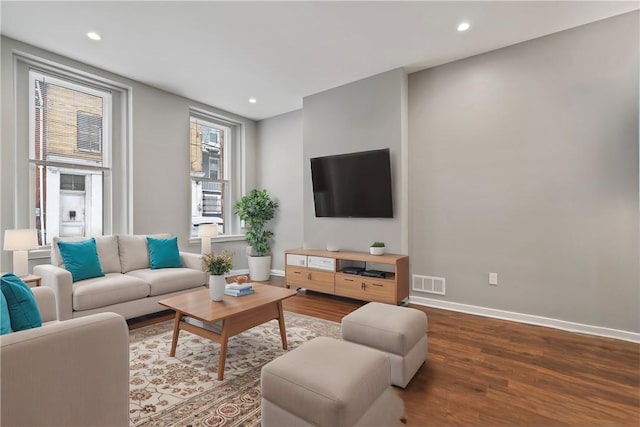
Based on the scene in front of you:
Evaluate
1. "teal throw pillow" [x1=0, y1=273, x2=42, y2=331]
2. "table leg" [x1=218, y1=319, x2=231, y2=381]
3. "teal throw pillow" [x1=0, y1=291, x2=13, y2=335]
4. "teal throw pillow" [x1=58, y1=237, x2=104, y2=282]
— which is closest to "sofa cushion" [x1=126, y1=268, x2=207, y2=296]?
"teal throw pillow" [x1=58, y1=237, x2=104, y2=282]

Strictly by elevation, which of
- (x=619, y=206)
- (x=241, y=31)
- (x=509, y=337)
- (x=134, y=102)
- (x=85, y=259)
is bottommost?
(x=509, y=337)

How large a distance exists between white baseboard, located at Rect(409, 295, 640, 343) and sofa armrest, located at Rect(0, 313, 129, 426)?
3365mm

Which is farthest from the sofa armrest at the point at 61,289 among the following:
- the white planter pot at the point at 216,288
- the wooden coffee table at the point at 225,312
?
the white planter pot at the point at 216,288

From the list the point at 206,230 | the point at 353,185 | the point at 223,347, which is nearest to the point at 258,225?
the point at 206,230

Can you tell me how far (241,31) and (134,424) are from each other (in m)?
3.33

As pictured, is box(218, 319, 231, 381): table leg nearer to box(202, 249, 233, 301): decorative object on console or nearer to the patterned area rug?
the patterned area rug

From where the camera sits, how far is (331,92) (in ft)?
15.0

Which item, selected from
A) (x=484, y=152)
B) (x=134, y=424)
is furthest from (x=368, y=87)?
(x=134, y=424)

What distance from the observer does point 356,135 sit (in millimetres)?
4309

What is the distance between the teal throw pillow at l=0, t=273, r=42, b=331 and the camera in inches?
54.6

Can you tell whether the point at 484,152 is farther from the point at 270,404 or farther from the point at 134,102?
the point at 134,102

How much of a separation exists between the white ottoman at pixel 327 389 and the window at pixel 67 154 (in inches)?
146

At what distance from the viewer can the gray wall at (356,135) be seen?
3.96 metres

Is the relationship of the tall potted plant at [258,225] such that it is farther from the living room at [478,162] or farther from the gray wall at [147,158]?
the living room at [478,162]
